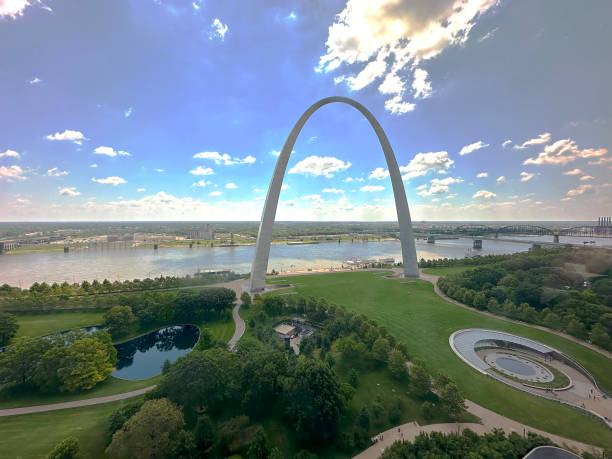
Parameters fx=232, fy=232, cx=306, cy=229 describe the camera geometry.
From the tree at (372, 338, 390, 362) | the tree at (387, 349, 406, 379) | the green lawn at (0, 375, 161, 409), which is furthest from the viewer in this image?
the tree at (372, 338, 390, 362)

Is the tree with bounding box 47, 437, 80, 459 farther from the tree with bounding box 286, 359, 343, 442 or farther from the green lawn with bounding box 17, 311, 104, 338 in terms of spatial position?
the green lawn with bounding box 17, 311, 104, 338

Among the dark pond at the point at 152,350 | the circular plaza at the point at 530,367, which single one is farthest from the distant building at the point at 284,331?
the circular plaza at the point at 530,367

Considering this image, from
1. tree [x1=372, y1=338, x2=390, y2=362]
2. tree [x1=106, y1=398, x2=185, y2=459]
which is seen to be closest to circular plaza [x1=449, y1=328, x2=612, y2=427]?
tree [x1=372, y1=338, x2=390, y2=362]

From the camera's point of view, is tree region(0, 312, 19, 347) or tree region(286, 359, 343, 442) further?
tree region(0, 312, 19, 347)

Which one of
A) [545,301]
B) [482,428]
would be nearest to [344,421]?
[482,428]

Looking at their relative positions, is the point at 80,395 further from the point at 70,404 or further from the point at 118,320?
the point at 118,320

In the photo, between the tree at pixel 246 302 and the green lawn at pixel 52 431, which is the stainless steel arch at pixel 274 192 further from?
the green lawn at pixel 52 431

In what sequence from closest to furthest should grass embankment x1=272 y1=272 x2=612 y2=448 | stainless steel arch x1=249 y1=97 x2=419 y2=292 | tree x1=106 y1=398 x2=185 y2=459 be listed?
tree x1=106 y1=398 x2=185 y2=459
grass embankment x1=272 y1=272 x2=612 y2=448
stainless steel arch x1=249 y1=97 x2=419 y2=292

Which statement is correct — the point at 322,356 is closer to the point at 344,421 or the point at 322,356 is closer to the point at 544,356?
the point at 344,421
